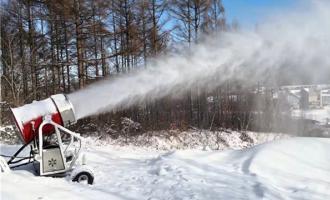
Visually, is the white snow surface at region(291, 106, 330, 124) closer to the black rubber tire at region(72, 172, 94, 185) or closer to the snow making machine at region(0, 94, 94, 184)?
the black rubber tire at region(72, 172, 94, 185)

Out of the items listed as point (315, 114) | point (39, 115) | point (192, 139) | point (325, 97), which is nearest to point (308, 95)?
point (325, 97)

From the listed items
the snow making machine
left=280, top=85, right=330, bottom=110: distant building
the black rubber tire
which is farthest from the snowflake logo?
left=280, top=85, right=330, bottom=110: distant building

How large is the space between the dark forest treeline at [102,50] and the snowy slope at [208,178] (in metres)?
14.0

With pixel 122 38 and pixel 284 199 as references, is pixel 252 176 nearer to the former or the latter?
pixel 284 199

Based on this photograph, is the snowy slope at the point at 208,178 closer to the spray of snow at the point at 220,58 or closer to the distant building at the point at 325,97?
the spray of snow at the point at 220,58

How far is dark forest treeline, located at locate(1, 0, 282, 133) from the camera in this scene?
2333 centimetres

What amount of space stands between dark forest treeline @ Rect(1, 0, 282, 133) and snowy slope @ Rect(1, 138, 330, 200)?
550 inches

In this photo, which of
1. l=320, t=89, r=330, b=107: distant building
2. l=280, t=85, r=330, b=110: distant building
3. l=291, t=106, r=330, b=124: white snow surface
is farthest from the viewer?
l=291, t=106, r=330, b=124: white snow surface

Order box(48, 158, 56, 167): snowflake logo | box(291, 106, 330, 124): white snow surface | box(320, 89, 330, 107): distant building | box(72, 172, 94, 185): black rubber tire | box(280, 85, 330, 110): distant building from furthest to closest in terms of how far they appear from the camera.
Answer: box(291, 106, 330, 124): white snow surface < box(320, 89, 330, 107): distant building < box(280, 85, 330, 110): distant building < box(48, 158, 56, 167): snowflake logo < box(72, 172, 94, 185): black rubber tire

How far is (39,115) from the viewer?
7.18 meters

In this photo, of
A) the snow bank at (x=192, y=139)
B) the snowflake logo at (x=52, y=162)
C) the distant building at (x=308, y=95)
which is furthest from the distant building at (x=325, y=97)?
the snowflake logo at (x=52, y=162)

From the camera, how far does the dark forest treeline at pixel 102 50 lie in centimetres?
2333

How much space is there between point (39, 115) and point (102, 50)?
18388mm

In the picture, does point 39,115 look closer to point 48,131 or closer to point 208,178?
point 48,131
